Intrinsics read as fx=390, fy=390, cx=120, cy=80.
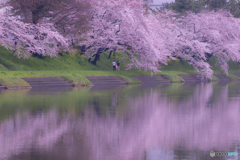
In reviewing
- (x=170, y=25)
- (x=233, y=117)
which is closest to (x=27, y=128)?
(x=233, y=117)

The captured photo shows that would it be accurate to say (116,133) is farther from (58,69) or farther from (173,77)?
(173,77)

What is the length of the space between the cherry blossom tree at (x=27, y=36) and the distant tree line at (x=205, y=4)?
36.8 metres

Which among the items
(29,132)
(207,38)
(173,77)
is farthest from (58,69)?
(29,132)

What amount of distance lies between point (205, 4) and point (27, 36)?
154ft

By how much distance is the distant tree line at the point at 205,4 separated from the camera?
70688 mm

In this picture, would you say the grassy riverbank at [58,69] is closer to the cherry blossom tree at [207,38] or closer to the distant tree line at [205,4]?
the cherry blossom tree at [207,38]

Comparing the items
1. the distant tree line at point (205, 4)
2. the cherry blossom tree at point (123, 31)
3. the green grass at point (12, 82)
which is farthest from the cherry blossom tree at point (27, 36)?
the distant tree line at point (205, 4)

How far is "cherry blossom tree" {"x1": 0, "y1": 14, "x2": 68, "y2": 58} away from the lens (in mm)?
36906

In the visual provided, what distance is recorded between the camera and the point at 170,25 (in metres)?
54.8

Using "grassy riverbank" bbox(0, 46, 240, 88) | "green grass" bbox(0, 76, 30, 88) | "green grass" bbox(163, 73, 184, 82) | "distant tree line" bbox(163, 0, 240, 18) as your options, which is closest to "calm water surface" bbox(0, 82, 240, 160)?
"green grass" bbox(0, 76, 30, 88)

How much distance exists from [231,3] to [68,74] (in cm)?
5051

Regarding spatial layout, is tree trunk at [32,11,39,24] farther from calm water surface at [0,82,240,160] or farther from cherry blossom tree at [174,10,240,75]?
calm water surface at [0,82,240,160]

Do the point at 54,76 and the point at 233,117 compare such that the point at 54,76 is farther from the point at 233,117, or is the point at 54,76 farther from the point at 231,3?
the point at 231,3

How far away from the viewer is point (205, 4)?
75.2 metres
